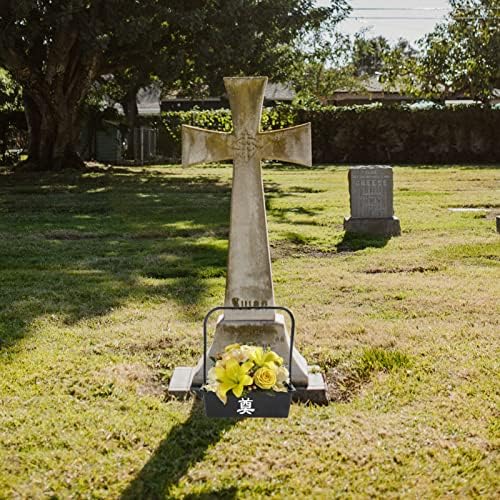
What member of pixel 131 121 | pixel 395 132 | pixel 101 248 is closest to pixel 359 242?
pixel 101 248

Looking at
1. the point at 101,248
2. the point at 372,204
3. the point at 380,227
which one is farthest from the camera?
the point at 372,204

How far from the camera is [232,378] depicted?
3.87 meters

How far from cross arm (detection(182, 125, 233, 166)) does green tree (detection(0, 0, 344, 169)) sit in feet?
45.8

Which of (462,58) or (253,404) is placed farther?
(462,58)

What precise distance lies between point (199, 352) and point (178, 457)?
1625 millimetres

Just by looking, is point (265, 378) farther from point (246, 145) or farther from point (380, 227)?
point (380, 227)

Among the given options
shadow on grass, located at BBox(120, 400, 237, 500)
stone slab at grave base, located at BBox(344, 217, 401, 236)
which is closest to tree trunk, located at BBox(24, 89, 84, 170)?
stone slab at grave base, located at BBox(344, 217, 401, 236)

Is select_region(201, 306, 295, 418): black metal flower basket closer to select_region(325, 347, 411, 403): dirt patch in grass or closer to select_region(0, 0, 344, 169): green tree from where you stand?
select_region(325, 347, 411, 403): dirt patch in grass

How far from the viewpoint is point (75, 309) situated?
6.83 metres

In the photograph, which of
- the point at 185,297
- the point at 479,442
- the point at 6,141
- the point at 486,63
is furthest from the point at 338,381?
the point at 486,63

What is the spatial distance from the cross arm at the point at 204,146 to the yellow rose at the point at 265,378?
1570 millimetres

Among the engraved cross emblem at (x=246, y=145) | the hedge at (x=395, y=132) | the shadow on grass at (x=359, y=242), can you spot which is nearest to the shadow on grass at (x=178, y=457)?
the engraved cross emblem at (x=246, y=145)

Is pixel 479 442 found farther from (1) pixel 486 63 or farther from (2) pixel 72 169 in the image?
(1) pixel 486 63

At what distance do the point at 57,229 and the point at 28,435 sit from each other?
314 inches
